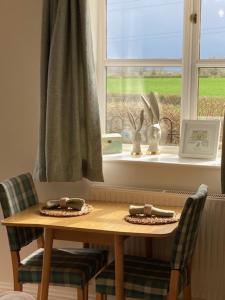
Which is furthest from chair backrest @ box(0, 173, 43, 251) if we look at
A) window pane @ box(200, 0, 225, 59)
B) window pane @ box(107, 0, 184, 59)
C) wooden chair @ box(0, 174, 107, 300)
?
window pane @ box(200, 0, 225, 59)

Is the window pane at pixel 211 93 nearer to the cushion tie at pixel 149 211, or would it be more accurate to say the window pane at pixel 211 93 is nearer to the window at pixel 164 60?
the window at pixel 164 60

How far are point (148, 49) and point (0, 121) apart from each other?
3.49ft

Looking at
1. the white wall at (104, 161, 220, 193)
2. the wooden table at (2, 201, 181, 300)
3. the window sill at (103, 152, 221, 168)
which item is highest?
the window sill at (103, 152, 221, 168)

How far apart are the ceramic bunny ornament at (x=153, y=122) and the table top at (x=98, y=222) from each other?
1.64ft

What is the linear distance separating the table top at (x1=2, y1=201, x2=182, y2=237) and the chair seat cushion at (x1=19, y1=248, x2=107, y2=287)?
0.24 m

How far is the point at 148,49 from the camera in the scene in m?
3.34

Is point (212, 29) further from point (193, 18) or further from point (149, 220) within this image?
point (149, 220)

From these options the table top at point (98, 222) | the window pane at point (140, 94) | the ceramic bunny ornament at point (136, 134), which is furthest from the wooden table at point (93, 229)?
the window pane at point (140, 94)

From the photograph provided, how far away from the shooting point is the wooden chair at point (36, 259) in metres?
2.72

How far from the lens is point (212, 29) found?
10.5ft

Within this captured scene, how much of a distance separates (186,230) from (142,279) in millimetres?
339

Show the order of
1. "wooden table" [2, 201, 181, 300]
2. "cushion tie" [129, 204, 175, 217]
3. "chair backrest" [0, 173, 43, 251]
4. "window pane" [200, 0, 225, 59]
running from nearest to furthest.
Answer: "wooden table" [2, 201, 181, 300] → "cushion tie" [129, 204, 175, 217] → "chair backrest" [0, 173, 43, 251] → "window pane" [200, 0, 225, 59]

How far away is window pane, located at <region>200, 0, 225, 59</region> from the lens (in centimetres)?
315

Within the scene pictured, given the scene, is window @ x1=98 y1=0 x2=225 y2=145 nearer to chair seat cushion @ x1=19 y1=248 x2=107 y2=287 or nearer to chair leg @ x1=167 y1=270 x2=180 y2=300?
chair seat cushion @ x1=19 y1=248 x2=107 y2=287
